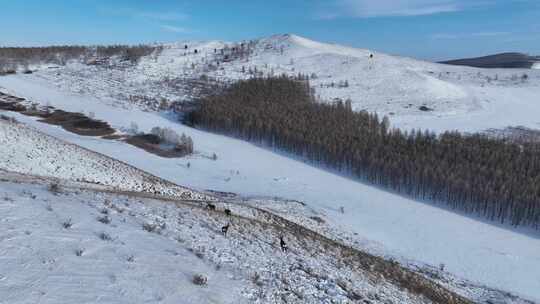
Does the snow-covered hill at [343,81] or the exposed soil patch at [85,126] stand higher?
the snow-covered hill at [343,81]

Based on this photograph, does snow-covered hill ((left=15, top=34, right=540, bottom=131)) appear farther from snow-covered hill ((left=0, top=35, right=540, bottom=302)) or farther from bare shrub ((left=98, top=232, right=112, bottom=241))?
bare shrub ((left=98, top=232, right=112, bottom=241))

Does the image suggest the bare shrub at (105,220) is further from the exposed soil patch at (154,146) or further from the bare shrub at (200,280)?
the exposed soil patch at (154,146)

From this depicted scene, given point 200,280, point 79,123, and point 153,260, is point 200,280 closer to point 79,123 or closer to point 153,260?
point 153,260

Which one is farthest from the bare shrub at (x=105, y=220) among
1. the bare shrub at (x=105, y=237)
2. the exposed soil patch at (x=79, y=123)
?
the exposed soil patch at (x=79, y=123)

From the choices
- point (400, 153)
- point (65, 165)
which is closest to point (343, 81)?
point (400, 153)

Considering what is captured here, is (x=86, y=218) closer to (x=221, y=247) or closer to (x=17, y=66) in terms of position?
(x=221, y=247)
